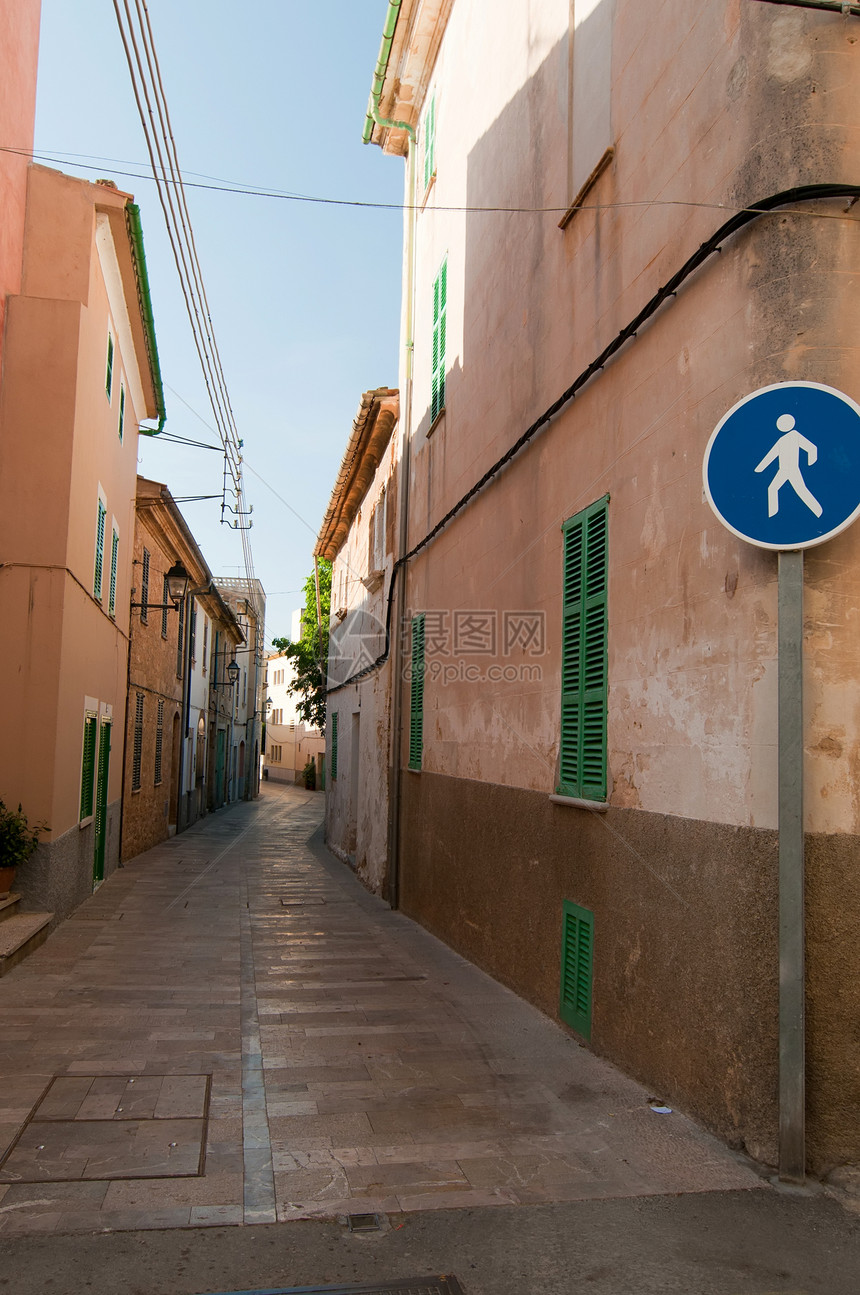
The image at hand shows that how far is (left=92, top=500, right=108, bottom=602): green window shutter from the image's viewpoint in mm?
11828

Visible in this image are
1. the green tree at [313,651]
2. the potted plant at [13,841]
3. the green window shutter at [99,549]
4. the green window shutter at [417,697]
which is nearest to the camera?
the potted plant at [13,841]

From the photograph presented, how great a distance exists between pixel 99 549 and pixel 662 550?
29.2 feet

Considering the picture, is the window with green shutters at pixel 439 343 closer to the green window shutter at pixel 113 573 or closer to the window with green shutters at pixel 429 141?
the window with green shutters at pixel 429 141

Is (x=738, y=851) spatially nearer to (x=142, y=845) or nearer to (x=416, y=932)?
(x=416, y=932)

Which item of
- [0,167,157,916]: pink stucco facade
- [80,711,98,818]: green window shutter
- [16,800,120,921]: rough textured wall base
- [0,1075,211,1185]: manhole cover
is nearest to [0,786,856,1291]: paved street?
[0,1075,211,1185]: manhole cover

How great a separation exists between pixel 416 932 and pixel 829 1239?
7.19 meters

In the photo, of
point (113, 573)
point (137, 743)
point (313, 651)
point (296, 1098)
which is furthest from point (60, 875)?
point (313, 651)

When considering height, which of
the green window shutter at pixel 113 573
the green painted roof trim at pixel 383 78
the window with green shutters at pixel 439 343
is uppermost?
the green painted roof trim at pixel 383 78

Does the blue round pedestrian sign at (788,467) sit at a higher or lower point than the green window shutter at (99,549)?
lower

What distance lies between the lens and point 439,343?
11.0 metres

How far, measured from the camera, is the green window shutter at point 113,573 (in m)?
13.4

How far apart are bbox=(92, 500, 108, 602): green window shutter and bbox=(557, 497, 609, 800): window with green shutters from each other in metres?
7.21

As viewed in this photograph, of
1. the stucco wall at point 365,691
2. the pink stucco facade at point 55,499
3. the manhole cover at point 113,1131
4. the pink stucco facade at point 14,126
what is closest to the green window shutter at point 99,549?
the pink stucco facade at point 55,499

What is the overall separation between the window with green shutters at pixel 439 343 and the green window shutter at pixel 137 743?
9.00m
